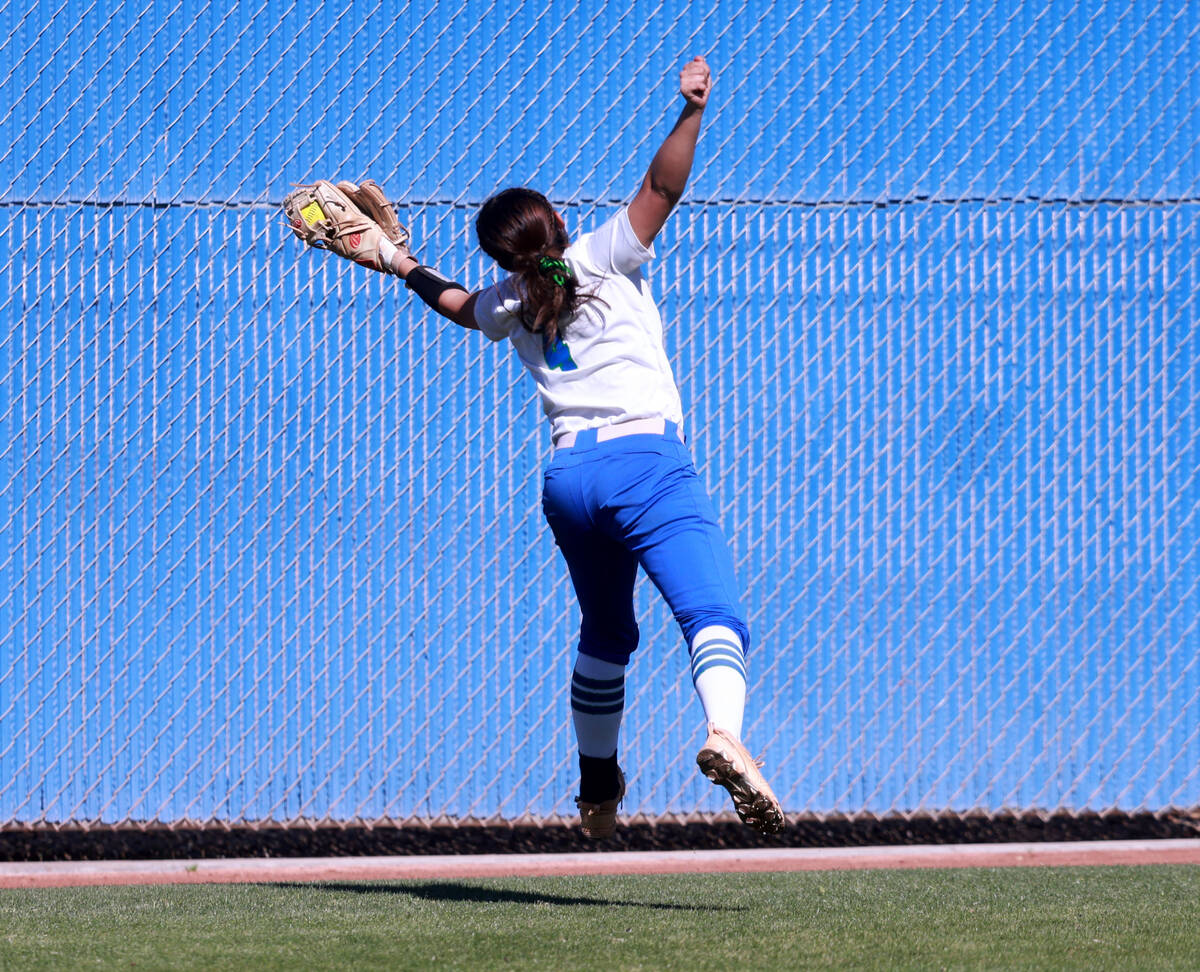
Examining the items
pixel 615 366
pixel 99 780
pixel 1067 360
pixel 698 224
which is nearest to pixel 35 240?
pixel 99 780

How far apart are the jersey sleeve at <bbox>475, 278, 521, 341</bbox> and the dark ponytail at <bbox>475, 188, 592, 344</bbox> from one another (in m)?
0.05

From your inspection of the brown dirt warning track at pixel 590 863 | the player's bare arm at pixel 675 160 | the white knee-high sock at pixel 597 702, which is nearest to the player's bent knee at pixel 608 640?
the white knee-high sock at pixel 597 702

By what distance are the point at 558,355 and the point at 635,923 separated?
3.93 ft

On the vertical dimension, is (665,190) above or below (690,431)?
above

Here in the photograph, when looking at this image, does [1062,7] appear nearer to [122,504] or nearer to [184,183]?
[184,183]

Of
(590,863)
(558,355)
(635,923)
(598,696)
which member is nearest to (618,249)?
(558,355)

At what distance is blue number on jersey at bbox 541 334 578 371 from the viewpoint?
9.45ft

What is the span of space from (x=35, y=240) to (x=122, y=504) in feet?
3.06

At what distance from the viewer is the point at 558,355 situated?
9.49 feet

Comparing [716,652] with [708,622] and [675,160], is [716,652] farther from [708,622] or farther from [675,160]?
[675,160]

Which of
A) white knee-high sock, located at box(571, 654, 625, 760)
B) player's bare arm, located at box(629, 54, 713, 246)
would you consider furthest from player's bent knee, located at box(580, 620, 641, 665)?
player's bare arm, located at box(629, 54, 713, 246)

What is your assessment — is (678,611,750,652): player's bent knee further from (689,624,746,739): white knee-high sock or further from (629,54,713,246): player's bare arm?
(629,54,713,246): player's bare arm

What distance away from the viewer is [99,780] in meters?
4.53

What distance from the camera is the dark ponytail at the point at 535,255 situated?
2.83 meters
